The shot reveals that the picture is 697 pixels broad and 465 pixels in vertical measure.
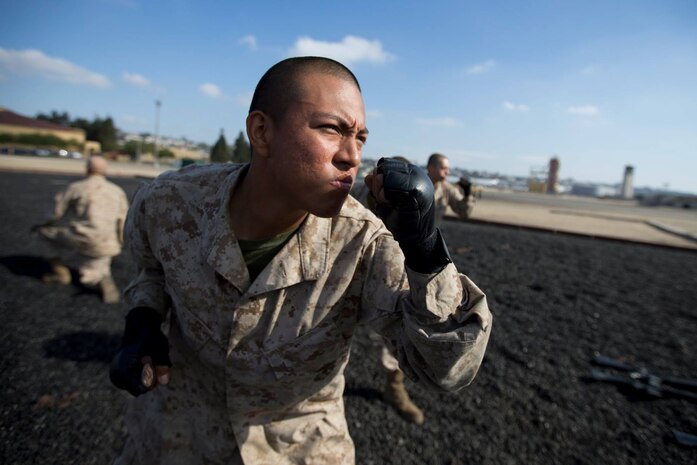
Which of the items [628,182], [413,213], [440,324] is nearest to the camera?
[413,213]

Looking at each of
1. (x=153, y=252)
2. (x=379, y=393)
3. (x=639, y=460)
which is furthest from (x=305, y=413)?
(x=639, y=460)

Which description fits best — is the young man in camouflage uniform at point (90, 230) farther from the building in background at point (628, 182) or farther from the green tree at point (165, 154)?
the building in background at point (628, 182)

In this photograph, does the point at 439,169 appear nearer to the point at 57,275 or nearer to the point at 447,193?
the point at 447,193

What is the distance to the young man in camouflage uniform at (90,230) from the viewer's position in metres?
5.78

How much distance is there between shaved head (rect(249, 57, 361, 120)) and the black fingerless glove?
1.45 ft

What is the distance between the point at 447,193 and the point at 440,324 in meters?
4.95

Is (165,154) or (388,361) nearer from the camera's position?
(388,361)

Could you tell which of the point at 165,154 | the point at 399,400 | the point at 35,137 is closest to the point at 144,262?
the point at 399,400

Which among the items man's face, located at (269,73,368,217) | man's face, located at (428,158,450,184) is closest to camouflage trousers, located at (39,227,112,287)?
man's face, located at (428,158,450,184)

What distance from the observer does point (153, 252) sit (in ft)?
6.81

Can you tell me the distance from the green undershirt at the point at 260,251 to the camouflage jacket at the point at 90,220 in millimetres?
4853

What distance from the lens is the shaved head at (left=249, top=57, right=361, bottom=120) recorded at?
1.62 meters

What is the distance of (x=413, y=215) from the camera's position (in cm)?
131

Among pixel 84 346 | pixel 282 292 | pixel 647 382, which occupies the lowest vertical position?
pixel 84 346
